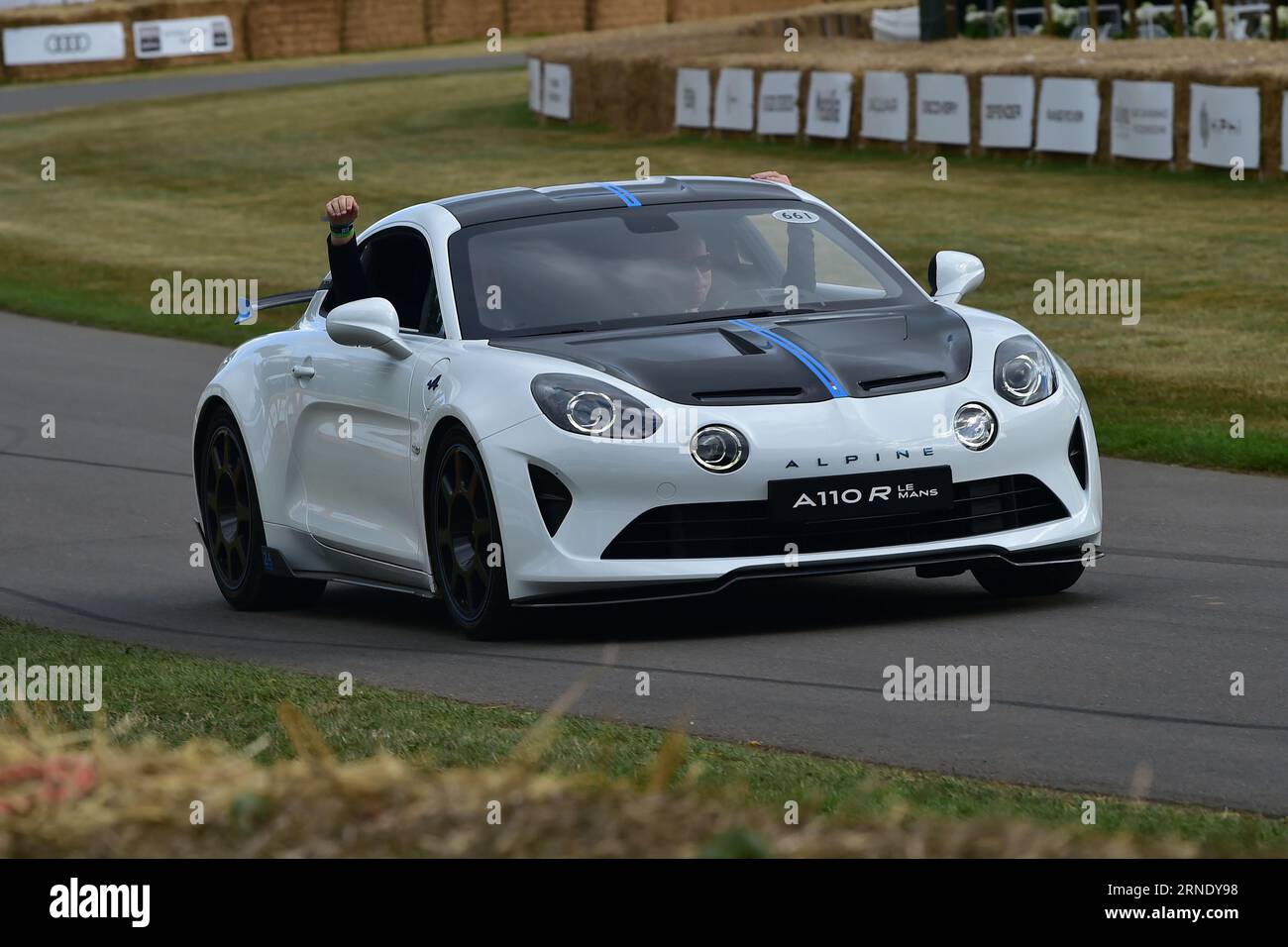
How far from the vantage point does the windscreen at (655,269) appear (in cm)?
873

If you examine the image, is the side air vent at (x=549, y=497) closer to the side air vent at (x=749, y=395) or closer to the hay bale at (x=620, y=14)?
the side air vent at (x=749, y=395)

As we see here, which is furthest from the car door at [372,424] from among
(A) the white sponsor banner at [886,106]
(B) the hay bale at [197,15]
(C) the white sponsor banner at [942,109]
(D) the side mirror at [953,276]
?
(B) the hay bale at [197,15]

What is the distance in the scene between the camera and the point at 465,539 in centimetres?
820

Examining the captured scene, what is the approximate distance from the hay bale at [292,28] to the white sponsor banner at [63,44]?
4.26 metres

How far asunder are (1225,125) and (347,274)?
59.7 ft

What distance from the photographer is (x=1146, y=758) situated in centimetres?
593

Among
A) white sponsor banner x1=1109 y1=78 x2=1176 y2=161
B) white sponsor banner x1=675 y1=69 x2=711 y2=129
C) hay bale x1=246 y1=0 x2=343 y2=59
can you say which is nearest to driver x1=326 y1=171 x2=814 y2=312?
white sponsor banner x1=1109 y1=78 x2=1176 y2=161

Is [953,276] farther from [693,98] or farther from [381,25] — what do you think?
[381,25]

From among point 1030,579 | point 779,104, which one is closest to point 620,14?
point 779,104

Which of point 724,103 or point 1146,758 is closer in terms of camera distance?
point 1146,758

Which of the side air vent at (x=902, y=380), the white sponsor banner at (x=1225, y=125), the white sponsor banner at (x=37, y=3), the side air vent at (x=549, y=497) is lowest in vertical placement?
the white sponsor banner at (x=37, y=3)
